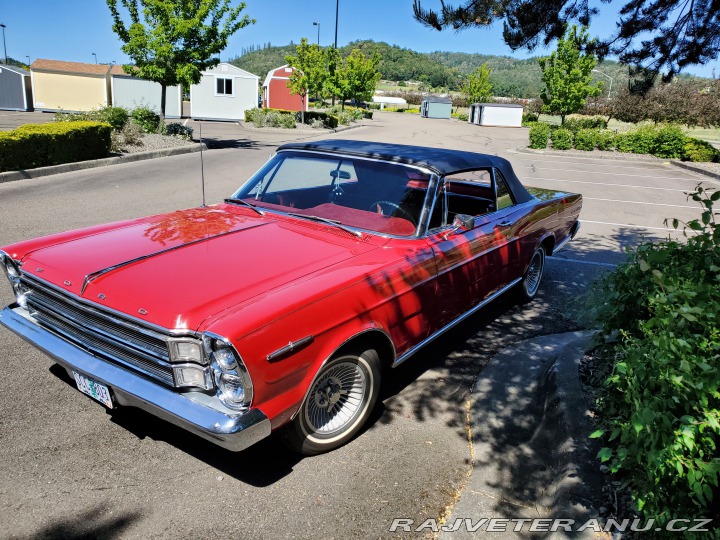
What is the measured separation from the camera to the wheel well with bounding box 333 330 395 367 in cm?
331

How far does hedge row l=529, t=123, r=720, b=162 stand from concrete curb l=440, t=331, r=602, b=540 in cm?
2300

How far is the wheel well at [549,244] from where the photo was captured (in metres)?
6.24

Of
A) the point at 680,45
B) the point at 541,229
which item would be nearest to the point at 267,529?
the point at 541,229

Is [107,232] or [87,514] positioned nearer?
[87,514]

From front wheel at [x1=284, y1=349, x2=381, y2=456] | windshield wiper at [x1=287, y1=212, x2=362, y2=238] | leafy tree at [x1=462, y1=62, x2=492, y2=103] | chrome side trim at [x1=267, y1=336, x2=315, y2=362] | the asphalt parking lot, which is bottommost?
the asphalt parking lot

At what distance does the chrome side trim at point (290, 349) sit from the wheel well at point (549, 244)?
4.05m

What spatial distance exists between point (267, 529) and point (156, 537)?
525 millimetres

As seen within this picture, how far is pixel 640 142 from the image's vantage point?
25.3 metres

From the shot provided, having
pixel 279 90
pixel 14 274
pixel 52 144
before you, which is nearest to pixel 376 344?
pixel 14 274

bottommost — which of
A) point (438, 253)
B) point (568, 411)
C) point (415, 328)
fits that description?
point (568, 411)

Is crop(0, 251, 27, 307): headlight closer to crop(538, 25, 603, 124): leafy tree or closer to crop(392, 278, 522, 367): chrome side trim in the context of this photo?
crop(392, 278, 522, 367): chrome side trim

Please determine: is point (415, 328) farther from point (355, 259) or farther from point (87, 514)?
point (87, 514)

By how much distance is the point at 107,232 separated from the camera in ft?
12.9

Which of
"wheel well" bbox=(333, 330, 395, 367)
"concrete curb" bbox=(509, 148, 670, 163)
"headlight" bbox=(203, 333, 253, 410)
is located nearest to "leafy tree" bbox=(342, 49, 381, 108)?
"concrete curb" bbox=(509, 148, 670, 163)
